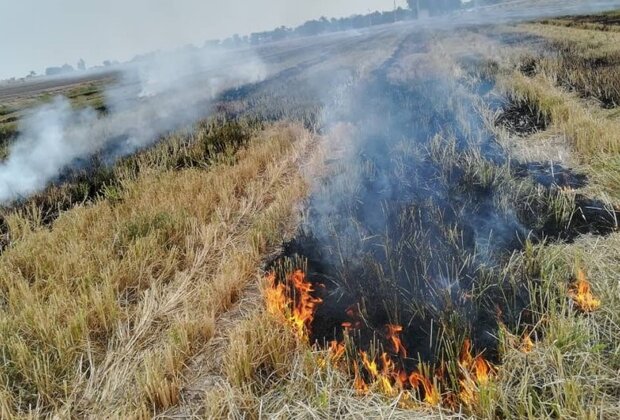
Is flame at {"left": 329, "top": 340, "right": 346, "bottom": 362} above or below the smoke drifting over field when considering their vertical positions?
below

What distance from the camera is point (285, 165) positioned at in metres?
8.90

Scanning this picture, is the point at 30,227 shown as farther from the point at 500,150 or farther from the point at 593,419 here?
the point at 500,150

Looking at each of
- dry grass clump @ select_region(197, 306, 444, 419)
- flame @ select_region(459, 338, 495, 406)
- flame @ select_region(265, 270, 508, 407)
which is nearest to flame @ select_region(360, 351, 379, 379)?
flame @ select_region(265, 270, 508, 407)

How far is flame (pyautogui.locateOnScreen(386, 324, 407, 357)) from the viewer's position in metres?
3.35

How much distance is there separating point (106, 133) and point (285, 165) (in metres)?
7.40

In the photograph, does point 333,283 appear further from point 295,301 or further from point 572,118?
point 572,118

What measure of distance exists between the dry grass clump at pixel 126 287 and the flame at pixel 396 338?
1.52 meters

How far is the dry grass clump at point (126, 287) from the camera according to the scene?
3.25 m

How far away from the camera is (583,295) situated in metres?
3.53

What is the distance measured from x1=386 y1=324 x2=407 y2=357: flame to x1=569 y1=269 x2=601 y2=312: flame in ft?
4.58

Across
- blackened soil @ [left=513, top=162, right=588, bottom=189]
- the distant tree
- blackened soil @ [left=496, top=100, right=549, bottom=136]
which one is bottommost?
blackened soil @ [left=513, top=162, right=588, bottom=189]

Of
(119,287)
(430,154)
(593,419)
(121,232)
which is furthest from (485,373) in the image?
(430,154)

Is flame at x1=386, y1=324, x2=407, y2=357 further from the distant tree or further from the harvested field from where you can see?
the distant tree

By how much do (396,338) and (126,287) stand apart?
2.82 m
